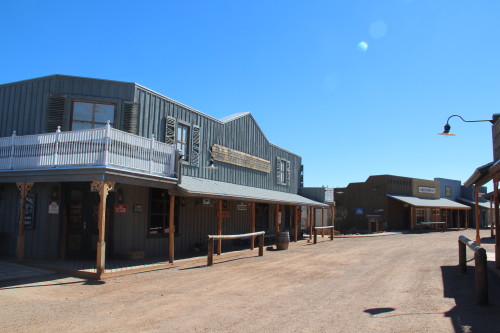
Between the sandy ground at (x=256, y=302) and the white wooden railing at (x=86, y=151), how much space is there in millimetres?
2899

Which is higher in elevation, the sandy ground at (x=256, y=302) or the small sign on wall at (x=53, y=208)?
the small sign on wall at (x=53, y=208)

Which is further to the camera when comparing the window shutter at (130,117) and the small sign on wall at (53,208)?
the window shutter at (130,117)

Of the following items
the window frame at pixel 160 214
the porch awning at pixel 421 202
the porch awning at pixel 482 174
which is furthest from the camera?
the porch awning at pixel 421 202

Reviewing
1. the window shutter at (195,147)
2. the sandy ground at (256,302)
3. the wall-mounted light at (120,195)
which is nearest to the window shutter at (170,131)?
the window shutter at (195,147)

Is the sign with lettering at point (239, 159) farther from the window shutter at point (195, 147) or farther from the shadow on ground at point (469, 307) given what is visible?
the shadow on ground at point (469, 307)

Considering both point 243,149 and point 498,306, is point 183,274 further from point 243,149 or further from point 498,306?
point 243,149

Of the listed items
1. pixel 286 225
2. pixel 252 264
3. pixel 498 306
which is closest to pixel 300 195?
pixel 286 225

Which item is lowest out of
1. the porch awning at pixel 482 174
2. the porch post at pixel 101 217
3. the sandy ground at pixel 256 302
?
the sandy ground at pixel 256 302

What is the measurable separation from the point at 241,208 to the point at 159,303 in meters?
11.7

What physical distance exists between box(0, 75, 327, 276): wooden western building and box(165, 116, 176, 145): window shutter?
4cm

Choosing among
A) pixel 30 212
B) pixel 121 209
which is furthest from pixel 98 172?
pixel 30 212

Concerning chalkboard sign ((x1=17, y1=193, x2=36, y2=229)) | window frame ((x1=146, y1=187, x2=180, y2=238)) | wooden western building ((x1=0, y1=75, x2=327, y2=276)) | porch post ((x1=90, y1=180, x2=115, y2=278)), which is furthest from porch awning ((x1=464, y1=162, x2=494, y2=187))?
chalkboard sign ((x1=17, y1=193, x2=36, y2=229))

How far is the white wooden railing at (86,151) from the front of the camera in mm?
10219

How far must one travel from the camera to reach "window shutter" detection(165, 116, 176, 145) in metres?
14.2
